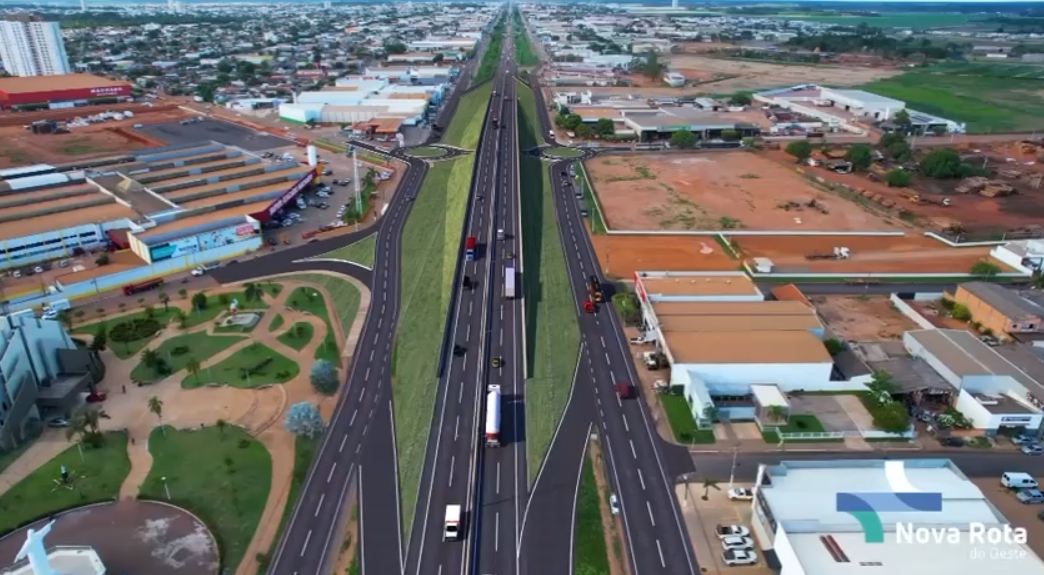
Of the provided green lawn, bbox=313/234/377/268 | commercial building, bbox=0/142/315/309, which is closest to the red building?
commercial building, bbox=0/142/315/309

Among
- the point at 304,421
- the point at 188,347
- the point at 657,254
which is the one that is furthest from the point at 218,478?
the point at 657,254

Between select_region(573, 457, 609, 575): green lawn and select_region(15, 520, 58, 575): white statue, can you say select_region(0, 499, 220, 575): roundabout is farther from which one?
select_region(573, 457, 609, 575): green lawn

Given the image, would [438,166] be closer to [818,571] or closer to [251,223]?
Answer: [251,223]

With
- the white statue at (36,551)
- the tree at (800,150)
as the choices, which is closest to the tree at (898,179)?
the tree at (800,150)

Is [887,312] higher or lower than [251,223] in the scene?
lower

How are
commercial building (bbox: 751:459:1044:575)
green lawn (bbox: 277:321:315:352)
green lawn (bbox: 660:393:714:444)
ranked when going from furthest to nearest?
green lawn (bbox: 277:321:315:352) < green lawn (bbox: 660:393:714:444) < commercial building (bbox: 751:459:1044:575)

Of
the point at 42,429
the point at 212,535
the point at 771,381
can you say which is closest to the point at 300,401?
the point at 212,535

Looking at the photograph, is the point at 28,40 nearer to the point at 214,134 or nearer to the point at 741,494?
the point at 214,134
